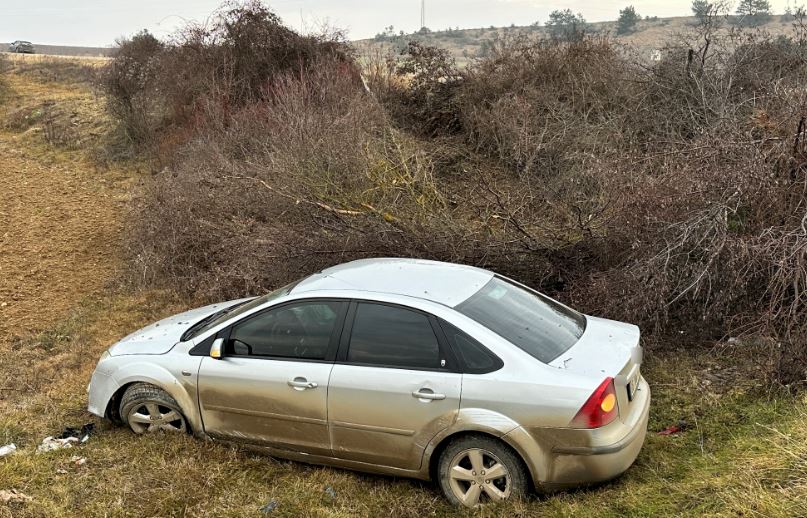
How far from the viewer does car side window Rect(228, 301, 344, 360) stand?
430 cm

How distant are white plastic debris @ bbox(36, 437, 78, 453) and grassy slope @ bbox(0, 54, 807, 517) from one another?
7 cm

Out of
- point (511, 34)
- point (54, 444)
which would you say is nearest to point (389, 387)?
point (54, 444)

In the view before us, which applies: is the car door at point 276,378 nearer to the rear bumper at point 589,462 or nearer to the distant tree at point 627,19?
the rear bumper at point 589,462

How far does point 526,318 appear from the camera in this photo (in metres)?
4.32

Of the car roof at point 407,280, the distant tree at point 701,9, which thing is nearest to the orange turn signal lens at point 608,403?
the car roof at point 407,280

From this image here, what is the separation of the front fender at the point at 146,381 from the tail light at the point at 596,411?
2699mm

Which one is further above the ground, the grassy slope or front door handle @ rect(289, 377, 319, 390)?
front door handle @ rect(289, 377, 319, 390)

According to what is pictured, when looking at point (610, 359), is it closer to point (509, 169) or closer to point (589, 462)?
point (589, 462)

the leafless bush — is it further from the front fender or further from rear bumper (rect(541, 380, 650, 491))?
rear bumper (rect(541, 380, 650, 491))

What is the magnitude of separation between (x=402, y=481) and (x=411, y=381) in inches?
34.3

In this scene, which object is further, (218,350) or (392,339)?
(218,350)

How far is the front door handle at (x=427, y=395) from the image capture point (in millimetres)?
3848

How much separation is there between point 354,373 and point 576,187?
6770 millimetres

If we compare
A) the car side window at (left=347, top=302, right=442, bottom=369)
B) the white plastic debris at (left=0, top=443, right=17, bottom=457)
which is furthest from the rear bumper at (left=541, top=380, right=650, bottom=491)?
the white plastic debris at (left=0, top=443, right=17, bottom=457)
